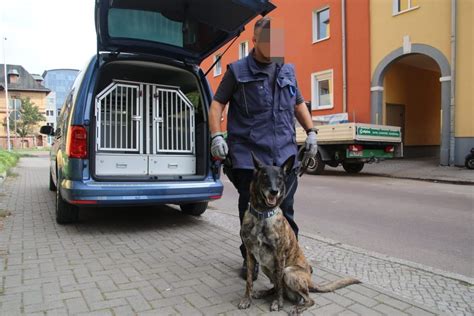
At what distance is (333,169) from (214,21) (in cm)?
1183

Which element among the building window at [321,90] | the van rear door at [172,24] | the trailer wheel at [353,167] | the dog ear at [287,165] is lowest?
the trailer wheel at [353,167]

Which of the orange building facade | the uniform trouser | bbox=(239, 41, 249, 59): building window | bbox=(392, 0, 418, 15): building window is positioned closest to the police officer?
the uniform trouser

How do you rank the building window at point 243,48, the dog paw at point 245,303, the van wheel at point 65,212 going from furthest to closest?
the building window at point 243,48 → the van wheel at point 65,212 → the dog paw at point 245,303

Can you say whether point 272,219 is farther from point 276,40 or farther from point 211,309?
point 276,40

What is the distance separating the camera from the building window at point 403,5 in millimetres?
15241

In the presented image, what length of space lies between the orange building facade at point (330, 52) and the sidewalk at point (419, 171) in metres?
2.52

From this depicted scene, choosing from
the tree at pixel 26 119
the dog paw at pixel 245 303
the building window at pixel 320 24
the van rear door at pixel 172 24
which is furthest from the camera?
the tree at pixel 26 119

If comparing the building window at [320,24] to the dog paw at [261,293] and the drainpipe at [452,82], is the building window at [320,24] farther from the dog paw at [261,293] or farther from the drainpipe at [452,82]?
the dog paw at [261,293]

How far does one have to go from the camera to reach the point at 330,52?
1859cm

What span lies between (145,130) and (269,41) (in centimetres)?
284

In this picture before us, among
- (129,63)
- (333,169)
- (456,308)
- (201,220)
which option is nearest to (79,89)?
(129,63)

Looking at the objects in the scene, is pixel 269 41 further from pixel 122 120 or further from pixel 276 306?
pixel 122 120

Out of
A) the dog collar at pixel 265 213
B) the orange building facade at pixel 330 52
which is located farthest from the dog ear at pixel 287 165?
the orange building facade at pixel 330 52

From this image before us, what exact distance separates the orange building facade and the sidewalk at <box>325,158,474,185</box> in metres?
2.52
